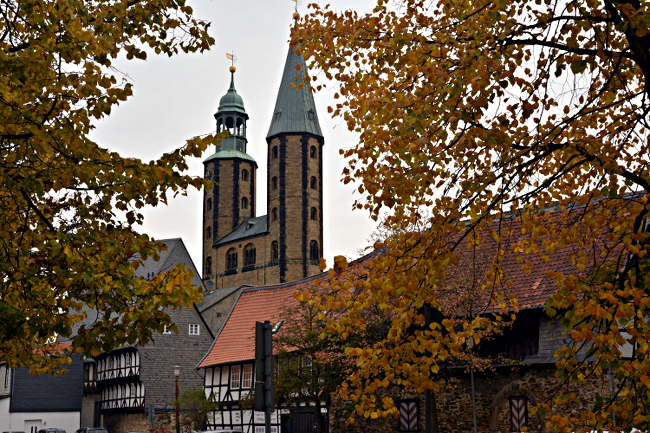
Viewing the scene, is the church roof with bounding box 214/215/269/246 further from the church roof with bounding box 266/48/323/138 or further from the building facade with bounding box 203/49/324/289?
the church roof with bounding box 266/48/323/138

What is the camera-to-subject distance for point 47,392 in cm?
5619

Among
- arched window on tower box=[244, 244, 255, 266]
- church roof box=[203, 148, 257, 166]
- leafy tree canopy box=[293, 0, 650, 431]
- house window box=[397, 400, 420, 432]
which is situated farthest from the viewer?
church roof box=[203, 148, 257, 166]

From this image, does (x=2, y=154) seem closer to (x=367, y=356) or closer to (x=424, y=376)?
(x=367, y=356)

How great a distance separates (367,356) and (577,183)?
3498mm

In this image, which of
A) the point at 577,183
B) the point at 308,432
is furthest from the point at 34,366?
the point at 308,432

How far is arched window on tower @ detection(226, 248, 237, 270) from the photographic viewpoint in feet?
333

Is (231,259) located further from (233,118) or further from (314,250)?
(233,118)

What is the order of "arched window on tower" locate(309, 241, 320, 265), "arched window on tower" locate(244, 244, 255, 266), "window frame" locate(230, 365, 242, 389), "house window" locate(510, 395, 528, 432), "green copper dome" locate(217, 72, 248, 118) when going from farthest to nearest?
"green copper dome" locate(217, 72, 248, 118), "arched window on tower" locate(244, 244, 255, 266), "arched window on tower" locate(309, 241, 320, 265), "window frame" locate(230, 365, 242, 389), "house window" locate(510, 395, 528, 432)

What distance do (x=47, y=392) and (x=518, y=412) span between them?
41839 mm

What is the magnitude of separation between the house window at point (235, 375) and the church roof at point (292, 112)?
200ft

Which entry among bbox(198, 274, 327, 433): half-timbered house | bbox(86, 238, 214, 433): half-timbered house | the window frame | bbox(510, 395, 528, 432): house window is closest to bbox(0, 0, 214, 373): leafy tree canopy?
bbox(510, 395, 528, 432): house window

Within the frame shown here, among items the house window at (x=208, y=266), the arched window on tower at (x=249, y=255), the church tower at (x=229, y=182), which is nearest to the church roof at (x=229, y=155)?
the church tower at (x=229, y=182)

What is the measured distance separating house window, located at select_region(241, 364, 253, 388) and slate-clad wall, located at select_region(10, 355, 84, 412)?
2337cm

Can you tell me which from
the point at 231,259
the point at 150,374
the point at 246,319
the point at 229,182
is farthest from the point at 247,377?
the point at 229,182
